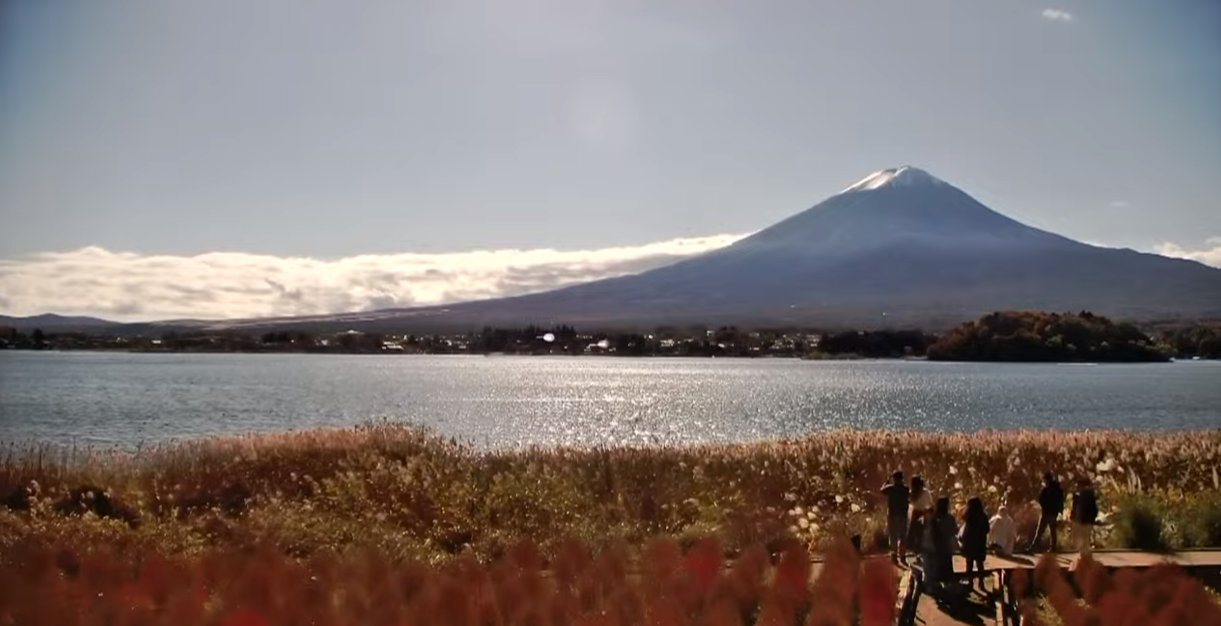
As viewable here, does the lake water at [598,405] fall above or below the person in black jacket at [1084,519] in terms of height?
below

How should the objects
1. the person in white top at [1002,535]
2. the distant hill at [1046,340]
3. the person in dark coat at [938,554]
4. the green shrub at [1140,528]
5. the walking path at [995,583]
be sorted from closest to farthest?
the walking path at [995,583] → the person in dark coat at [938,554] → the person in white top at [1002,535] → the green shrub at [1140,528] → the distant hill at [1046,340]

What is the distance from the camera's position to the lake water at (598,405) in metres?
44.3

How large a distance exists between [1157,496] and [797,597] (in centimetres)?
876

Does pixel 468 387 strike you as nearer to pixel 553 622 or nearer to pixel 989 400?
pixel 989 400

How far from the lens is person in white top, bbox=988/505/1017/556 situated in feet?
47.3

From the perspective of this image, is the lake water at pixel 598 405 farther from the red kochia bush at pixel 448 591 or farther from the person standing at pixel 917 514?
the red kochia bush at pixel 448 591

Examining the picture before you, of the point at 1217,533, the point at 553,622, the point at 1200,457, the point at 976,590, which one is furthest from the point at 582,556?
the point at 1200,457

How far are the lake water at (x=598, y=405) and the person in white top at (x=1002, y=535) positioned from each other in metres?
22.3

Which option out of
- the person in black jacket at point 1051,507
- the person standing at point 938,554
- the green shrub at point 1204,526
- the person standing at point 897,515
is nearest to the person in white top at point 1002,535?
the person in black jacket at point 1051,507

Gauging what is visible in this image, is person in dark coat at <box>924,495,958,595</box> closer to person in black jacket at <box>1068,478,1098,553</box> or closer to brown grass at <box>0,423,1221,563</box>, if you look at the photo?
brown grass at <box>0,423,1221,563</box>

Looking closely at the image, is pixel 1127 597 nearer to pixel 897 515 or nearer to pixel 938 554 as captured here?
pixel 938 554

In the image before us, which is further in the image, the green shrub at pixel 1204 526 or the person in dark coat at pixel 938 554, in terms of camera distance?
the green shrub at pixel 1204 526

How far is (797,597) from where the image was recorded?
36.3 feet

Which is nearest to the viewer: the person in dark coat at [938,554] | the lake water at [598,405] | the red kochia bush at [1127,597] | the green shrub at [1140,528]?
the red kochia bush at [1127,597]
